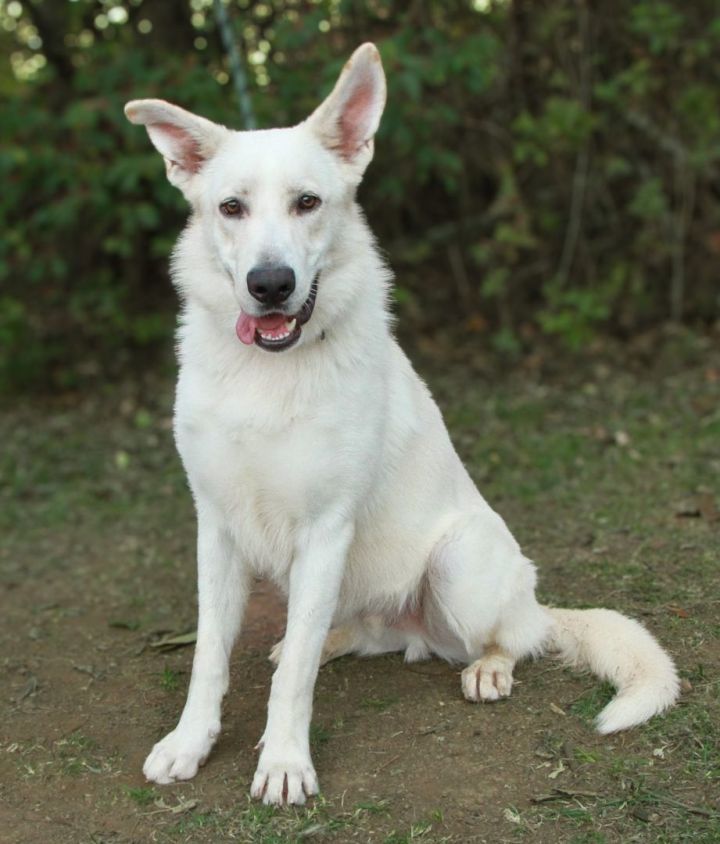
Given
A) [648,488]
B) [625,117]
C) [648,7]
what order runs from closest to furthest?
[648,488]
[648,7]
[625,117]

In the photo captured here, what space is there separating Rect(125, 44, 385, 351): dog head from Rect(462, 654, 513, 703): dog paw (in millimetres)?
1223

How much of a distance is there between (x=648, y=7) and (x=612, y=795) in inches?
222

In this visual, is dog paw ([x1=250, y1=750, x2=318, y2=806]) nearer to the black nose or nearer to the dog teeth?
the dog teeth

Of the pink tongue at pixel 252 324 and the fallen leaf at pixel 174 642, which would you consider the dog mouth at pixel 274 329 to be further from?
the fallen leaf at pixel 174 642

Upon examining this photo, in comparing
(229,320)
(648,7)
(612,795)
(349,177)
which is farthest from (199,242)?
(648,7)

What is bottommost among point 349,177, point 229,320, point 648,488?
point 648,488

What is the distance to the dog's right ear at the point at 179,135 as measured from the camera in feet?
10.3

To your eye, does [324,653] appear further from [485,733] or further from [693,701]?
[693,701]

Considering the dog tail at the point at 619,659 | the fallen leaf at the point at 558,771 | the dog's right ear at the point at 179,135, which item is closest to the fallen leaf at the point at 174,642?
the dog tail at the point at 619,659

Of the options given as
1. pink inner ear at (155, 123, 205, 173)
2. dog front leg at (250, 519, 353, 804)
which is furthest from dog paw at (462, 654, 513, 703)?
pink inner ear at (155, 123, 205, 173)

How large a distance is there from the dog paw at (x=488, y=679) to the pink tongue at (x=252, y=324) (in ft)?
4.15

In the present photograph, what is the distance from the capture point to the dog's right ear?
315 centimetres

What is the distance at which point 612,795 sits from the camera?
2832 mm

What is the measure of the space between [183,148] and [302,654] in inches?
60.2
